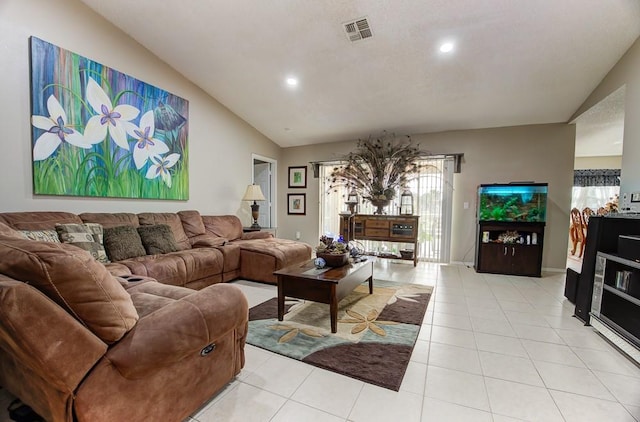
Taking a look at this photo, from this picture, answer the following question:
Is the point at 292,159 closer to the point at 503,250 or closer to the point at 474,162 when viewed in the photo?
the point at 474,162

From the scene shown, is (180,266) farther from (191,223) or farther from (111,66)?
(111,66)

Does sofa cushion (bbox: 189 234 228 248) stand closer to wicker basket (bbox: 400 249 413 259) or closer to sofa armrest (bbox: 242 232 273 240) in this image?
sofa armrest (bbox: 242 232 273 240)

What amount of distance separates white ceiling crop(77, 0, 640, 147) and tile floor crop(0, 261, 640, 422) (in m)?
2.85

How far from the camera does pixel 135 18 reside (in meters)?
3.16

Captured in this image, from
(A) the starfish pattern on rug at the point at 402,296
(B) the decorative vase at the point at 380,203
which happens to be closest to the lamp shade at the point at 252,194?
(B) the decorative vase at the point at 380,203

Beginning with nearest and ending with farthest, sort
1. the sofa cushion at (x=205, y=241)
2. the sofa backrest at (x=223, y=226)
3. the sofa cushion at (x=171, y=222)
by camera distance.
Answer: the sofa cushion at (x=171, y=222)
the sofa cushion at (x=205, y=241)
the sofa backrest at (x=223, y=226)

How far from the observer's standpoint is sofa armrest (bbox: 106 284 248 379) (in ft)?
3.79

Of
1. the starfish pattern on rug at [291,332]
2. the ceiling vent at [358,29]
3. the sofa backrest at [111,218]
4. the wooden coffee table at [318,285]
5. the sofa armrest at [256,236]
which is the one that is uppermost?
the ceiling vent at [358,29]

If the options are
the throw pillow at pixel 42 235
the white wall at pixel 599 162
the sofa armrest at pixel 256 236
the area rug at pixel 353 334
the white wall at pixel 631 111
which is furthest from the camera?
the white wall at pixel 599 162

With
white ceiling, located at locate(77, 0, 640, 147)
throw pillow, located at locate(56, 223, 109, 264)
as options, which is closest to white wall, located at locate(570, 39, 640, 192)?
white ceiling, located at locate(77, 0, 640, 147)

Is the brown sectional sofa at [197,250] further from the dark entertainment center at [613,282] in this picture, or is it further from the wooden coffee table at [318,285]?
the dark entertainment center at [613,282]

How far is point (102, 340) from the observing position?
1135 millimetres

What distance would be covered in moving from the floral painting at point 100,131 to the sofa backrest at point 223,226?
0.56 meters

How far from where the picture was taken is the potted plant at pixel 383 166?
531 centimetres
